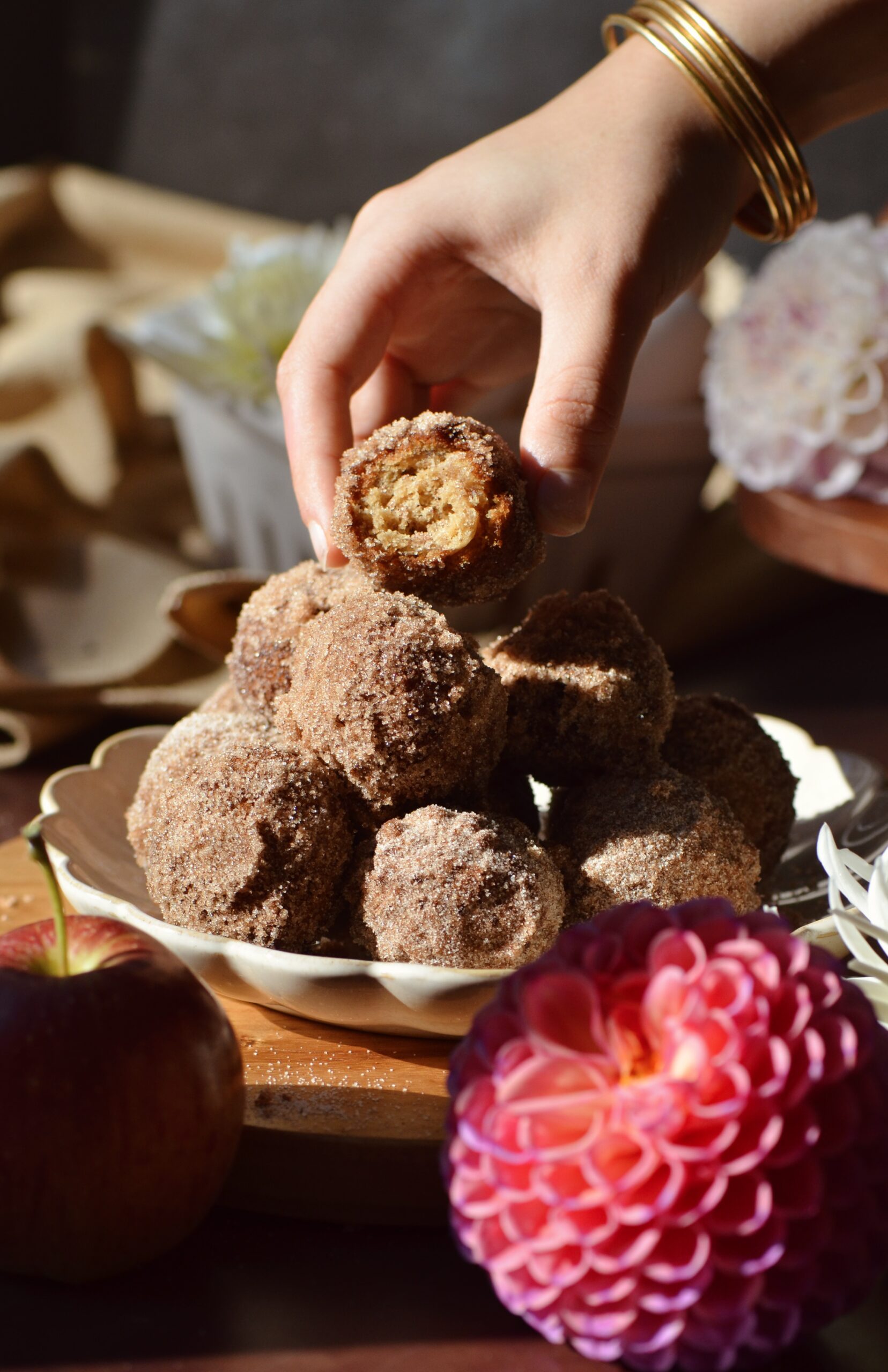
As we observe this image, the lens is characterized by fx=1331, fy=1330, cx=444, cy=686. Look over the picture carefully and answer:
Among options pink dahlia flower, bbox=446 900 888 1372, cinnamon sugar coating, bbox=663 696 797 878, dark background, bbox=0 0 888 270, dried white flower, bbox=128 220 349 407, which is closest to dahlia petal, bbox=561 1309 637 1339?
pink dahlia flower, bbox=446 900 888 1372

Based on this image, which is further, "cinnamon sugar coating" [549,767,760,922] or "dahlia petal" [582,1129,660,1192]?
"cinnamon sugar coating" [549,767,760,922]

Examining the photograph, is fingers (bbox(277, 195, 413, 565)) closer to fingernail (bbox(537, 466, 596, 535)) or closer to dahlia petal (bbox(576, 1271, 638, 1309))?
fingernail (bbox(537, 466, 596, 535))

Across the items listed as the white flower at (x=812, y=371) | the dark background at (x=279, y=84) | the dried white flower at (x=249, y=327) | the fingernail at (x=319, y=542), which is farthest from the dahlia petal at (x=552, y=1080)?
the dark background at (x=279, y=84)

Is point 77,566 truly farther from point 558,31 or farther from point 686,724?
point 558,31

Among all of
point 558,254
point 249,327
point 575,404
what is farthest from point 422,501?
point 249,327

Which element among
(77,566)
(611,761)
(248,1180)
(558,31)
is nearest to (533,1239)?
(248,1180)

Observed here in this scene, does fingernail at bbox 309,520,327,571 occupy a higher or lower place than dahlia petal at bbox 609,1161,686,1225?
lower

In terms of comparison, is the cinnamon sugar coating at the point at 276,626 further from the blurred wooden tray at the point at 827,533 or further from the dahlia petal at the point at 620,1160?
the blurred wooden tray at the point at 827,533
